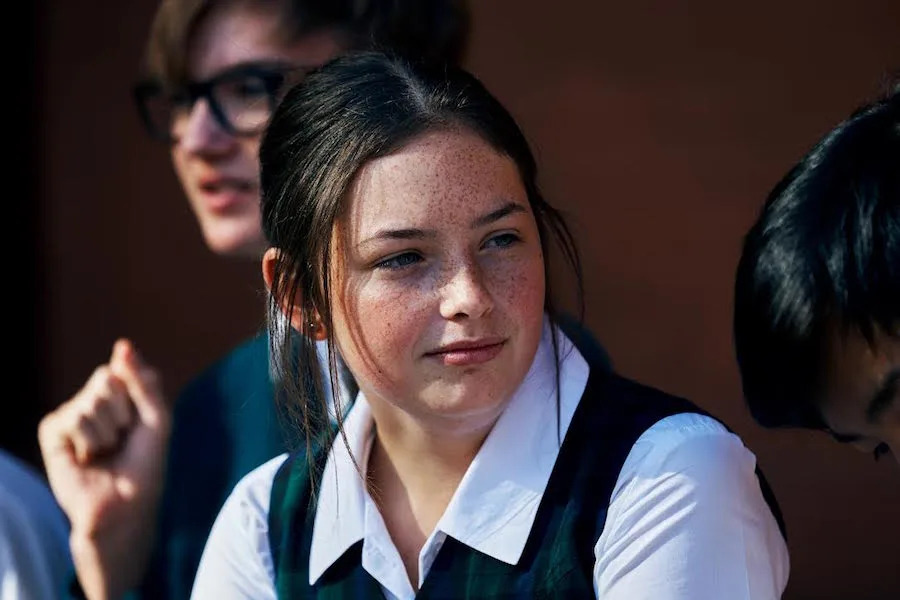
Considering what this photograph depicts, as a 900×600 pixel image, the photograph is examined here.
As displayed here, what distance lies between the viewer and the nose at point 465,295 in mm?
1725

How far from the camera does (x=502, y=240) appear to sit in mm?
1796

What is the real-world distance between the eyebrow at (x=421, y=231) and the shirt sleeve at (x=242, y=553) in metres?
0.43

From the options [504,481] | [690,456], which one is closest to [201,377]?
[504,481]

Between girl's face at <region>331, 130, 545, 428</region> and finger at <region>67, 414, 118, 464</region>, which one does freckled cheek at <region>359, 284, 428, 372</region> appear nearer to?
girl's face at <region>331, 130, 545, 428</region>

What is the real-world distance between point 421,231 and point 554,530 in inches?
16.1

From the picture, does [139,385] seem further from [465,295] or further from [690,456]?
[690,456]

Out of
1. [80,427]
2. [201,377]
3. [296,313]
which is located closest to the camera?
[296,313]

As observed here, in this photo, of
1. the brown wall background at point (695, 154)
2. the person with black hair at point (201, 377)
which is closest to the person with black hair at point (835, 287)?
the person with black hair at point (201, 377)

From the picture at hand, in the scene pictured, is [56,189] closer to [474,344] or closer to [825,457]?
[825,457]

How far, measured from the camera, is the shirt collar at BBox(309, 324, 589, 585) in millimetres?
1854

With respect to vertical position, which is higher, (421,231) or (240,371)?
(421,231)

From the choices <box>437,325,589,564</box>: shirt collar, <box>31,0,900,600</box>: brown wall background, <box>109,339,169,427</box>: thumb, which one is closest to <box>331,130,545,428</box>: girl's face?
<box>437,325,589,564</box>: shirt collar

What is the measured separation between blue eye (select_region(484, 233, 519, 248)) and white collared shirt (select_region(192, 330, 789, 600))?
22 centimetres

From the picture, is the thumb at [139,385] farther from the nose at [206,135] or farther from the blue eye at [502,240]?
the blue eye at [502,240]
